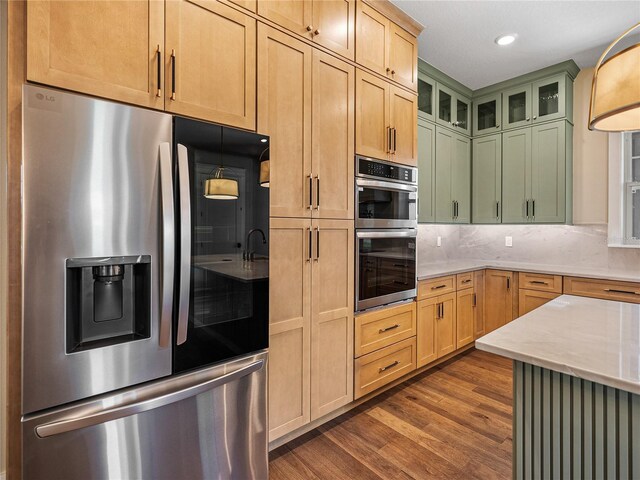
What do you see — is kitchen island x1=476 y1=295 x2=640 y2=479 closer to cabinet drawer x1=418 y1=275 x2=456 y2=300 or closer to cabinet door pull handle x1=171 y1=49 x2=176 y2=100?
cabinet drawer x1=418 y1=275 x2=456 y2=300

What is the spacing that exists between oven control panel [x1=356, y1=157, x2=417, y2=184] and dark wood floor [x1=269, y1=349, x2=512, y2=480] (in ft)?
5.57

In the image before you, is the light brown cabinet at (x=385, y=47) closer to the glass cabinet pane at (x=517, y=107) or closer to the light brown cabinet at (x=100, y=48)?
the light brown cabinet at (x=100, y=48)

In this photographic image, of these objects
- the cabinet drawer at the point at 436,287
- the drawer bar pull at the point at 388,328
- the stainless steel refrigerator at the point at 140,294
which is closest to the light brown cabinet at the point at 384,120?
the stainless steel refrigerator at the point at 140,294

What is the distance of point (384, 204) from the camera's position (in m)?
2.52

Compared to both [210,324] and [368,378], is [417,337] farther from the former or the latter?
[210,324]

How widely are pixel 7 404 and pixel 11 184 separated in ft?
2.47

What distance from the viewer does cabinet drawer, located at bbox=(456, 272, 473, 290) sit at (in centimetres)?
334

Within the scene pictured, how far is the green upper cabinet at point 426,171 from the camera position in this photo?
3336 mm

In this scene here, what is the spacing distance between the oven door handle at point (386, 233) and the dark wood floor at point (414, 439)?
4.15 ft

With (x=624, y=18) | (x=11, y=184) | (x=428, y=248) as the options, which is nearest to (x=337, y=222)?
(x=11, y=184)

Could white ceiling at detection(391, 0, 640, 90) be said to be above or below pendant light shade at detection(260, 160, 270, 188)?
above

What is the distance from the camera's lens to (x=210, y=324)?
152cm

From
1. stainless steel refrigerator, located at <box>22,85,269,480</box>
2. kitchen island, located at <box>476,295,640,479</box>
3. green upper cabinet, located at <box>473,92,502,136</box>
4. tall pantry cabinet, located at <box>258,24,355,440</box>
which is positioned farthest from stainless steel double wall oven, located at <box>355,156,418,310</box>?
green upper cabinet, located at <box>473,92,502,136</box>

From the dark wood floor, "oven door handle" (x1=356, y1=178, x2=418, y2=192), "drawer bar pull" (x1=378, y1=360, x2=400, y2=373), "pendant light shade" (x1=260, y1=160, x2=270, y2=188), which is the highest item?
"oven door handle" (x1=356, y1=178, x2=418, y2=192)
